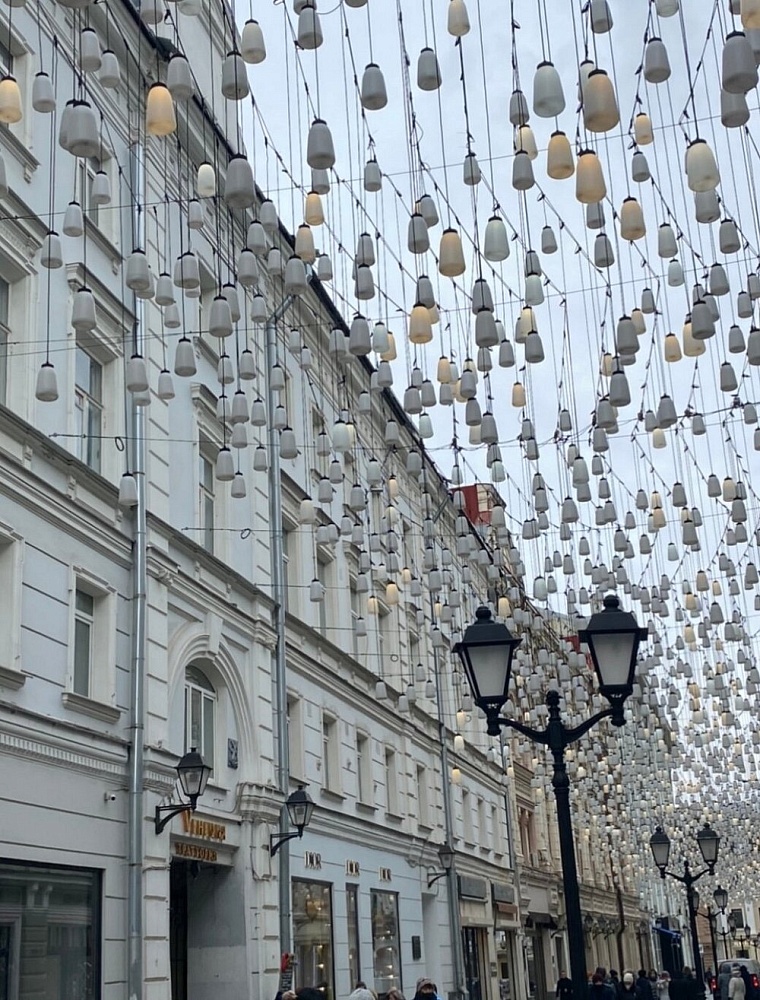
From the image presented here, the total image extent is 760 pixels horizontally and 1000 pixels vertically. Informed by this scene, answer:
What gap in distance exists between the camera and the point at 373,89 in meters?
9.32

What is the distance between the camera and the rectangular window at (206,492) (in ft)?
68.4

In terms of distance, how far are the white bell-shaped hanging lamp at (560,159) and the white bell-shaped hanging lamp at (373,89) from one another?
1.23 m

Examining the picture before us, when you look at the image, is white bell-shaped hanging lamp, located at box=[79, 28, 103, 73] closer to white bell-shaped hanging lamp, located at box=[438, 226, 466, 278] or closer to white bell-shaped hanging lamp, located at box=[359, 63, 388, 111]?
white bell-shaped hanging lamp, located at box=[359, 63, 388, 111]

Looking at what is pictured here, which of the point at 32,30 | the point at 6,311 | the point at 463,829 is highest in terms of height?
the point at 32,30

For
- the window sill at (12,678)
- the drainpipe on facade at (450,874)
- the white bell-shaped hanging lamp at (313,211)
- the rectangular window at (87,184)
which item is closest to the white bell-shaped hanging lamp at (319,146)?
the white bell-shaped hanging lamp at (313,211)

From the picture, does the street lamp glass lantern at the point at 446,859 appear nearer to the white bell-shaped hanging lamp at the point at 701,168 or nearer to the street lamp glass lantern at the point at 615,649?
the street lamp glass lantern at the point at 615,649

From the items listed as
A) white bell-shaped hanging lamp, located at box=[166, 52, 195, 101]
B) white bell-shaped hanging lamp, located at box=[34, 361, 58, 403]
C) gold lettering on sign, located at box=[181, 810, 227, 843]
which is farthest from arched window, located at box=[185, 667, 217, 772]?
white bell-shaped hanging lamp, located at box=[166, 52, 195, 101]

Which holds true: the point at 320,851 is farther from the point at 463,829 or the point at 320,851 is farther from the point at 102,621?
the point at 463,829

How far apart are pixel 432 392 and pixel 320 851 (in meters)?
12.2

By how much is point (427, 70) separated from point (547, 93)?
84cm

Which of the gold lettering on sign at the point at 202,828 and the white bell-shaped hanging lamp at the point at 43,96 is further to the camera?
the gold lettering on sign at the point at 202,828

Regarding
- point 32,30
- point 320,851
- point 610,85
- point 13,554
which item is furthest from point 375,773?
point 610,85

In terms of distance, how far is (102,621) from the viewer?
16.7 metres

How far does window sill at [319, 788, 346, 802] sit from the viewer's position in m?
24.7
